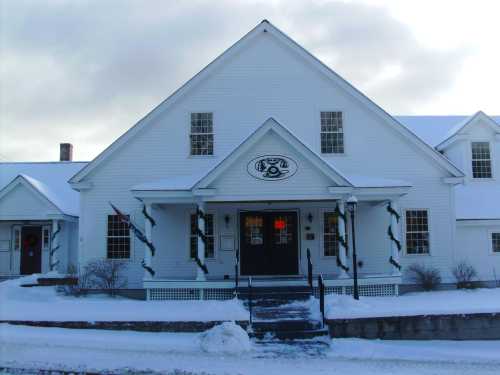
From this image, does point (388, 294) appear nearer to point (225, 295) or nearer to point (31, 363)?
point (225, 295)

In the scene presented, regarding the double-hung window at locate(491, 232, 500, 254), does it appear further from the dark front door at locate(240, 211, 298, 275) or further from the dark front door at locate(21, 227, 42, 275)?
the dark front door at locate(21, 227, 42, 275)

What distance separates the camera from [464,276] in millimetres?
17562

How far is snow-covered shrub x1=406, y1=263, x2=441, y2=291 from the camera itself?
17.2m

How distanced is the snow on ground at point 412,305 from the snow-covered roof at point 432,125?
27.0 ft

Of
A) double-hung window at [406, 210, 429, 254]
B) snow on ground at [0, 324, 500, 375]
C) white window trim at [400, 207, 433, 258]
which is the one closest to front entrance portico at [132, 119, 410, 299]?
white window trim at [400, 207, 433, 258]

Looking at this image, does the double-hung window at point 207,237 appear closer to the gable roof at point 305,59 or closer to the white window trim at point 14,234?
the gable roof at point 305,59

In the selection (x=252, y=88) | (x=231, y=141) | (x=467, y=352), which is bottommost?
(x=467, y=352)

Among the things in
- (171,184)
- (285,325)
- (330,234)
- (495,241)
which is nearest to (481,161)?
(495,241)

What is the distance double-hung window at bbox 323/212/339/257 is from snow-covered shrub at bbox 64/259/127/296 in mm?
6869

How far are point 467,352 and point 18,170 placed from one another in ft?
77.7

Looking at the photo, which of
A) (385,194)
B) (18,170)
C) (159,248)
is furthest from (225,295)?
(18,170)

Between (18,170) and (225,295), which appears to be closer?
(225,295)

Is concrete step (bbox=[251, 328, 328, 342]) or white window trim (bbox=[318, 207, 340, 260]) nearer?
concrete step (bbox=[251, 328, 328, 342])

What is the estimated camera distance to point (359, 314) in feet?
39.1
